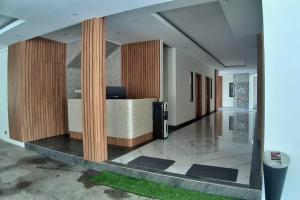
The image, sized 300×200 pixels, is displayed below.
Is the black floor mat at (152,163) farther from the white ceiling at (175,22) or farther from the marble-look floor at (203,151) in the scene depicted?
the white ceiling at (175,22)

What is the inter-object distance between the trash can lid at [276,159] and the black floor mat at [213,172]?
3.63 ft

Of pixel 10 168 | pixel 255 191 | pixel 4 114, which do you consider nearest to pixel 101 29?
pixel 10 168

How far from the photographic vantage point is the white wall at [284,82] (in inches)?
86.5

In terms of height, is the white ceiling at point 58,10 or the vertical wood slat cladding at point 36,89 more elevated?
the white ceiling at point 58,10

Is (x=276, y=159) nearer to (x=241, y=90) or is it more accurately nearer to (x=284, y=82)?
(x=284, y=82)

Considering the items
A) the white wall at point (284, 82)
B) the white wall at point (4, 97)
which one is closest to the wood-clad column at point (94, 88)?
the white wall at point (284, 82)

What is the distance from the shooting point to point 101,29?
402 centimetres

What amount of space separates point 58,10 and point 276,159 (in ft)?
12.3

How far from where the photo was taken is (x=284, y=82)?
225cm

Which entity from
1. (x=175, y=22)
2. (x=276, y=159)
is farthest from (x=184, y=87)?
(x=276, y=159)

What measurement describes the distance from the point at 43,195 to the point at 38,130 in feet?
11.1

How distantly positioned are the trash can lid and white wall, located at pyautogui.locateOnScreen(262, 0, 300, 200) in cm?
10

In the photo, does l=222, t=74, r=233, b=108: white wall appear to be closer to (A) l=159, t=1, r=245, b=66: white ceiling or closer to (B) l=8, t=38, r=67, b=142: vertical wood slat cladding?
(A) l=159, t=1, r=245, b=66: white ceiling

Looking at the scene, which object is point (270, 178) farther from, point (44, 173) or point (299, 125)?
point (44, 173)
